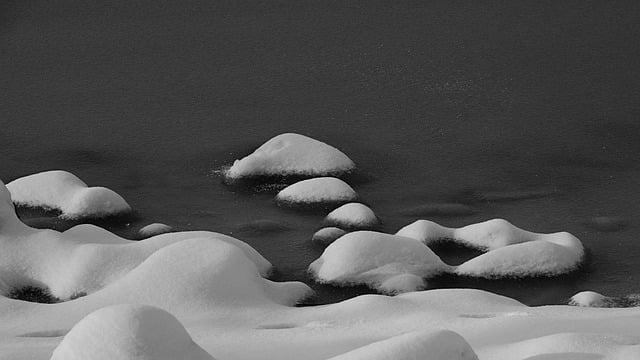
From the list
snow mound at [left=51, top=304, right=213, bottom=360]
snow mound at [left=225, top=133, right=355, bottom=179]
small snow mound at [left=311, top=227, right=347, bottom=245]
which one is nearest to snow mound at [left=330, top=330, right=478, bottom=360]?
snow mound at [left=51, top=304, right=213, bottom=360]

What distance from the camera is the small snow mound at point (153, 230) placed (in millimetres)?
6684

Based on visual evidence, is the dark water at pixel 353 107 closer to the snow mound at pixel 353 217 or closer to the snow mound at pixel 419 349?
the snow mound at pixel 353 217

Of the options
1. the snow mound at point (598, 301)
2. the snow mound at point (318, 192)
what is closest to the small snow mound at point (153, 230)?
the snow mound at point (318, 192)

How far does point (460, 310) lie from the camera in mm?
5148

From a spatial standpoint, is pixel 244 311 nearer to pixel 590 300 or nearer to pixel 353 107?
pixel 590 300

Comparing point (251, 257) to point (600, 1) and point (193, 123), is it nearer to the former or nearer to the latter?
point (193, 123)

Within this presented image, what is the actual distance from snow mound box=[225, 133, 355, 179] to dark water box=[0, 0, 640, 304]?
0.22m

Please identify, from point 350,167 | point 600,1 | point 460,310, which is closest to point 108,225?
point 350,167

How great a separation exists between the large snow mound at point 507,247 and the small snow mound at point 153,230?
1373 mm

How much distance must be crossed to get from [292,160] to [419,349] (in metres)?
3.87

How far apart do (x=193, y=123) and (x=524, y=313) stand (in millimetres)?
4327

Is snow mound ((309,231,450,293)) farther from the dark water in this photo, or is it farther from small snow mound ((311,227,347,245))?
small snow mound ((311,227,347,245))

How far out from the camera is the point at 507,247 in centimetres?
602

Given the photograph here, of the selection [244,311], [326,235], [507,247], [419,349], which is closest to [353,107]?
[326,235]
